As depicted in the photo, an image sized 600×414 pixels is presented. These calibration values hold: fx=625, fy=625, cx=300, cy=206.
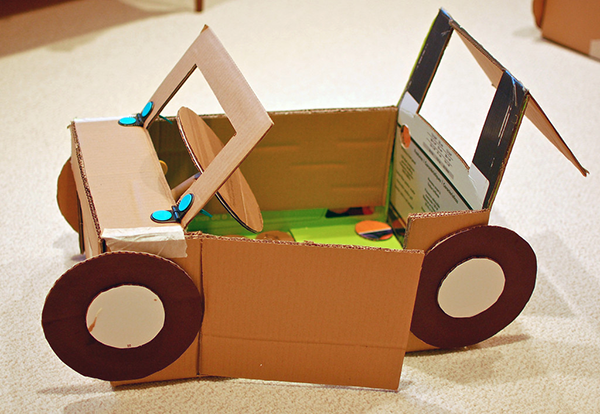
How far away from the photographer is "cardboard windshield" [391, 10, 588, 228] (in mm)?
853

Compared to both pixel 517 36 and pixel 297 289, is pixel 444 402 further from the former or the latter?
pixel 517 36

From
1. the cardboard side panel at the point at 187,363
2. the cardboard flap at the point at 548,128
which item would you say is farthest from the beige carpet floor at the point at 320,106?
the cardboard flap at the point at 548,128

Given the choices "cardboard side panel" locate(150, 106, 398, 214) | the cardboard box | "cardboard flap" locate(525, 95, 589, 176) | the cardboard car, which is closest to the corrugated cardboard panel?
the cardboard car

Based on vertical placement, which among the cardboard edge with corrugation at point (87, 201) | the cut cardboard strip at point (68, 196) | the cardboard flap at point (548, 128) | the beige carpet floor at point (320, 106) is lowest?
the beige carpet floor at point (320, 106)

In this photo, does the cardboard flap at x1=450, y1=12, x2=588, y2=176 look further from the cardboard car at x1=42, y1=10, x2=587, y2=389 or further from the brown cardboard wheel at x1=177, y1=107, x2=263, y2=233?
the brown cardboard wheel at x1=177, y1=107, x2=263, y2=233

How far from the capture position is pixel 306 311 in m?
0.83

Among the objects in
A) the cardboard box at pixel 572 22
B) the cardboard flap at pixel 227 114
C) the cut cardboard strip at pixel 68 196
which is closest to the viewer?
the cardboard flap at pixel 227 114

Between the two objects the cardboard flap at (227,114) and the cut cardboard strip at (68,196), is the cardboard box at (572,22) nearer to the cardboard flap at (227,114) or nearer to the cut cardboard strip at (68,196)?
the cardboard flap at (227,114)

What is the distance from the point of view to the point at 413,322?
0.89 meters

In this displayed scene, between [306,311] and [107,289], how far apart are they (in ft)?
0.84

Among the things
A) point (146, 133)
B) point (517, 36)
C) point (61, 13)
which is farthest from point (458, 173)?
point (61, 13)

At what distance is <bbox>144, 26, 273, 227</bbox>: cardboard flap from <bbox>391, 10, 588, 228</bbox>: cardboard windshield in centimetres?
34

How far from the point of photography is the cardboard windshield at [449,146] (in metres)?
0.85

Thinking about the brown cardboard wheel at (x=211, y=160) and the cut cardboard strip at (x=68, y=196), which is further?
the cut cardboard strip at (x=68, y=196)
